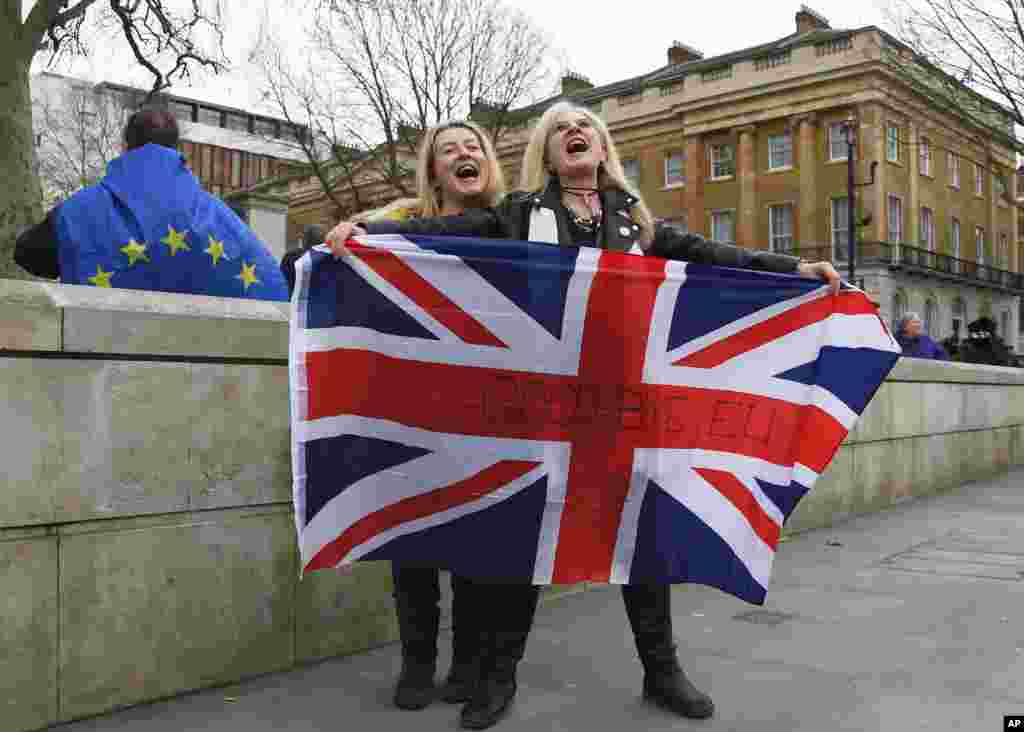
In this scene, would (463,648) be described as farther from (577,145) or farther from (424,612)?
(577,145)

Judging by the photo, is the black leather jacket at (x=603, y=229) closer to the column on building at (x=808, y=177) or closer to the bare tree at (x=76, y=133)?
the bare tree at (x=76, y=133)

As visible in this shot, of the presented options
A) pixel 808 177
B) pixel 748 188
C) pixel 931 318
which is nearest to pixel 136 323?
pixel 808 177

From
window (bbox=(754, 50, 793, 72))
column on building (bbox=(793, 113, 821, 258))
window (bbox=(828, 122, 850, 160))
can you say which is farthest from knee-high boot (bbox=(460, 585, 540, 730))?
window (bbox=(754, 50, 793, 72))

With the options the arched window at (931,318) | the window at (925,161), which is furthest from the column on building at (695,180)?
the arched window at (931,318)

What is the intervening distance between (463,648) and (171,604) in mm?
1034

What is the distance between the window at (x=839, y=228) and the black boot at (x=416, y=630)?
43962 millimetres

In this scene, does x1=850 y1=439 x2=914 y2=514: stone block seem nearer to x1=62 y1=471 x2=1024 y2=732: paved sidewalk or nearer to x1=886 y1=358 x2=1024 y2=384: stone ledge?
x1=886 y1=358 x2=1024 y2=384: stone ledge

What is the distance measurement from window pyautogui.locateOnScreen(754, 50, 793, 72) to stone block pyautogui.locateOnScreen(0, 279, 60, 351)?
47.5 metres

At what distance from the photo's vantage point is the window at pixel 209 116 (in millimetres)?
81062

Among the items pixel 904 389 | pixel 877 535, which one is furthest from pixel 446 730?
pixel 904 389

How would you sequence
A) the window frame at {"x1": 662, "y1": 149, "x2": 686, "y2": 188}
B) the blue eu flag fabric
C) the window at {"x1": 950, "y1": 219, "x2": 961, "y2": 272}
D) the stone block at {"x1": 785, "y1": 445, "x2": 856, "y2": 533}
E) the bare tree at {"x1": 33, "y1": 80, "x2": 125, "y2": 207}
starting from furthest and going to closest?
the window at {"x1": 950, "y1": 219, "x2": 961, "y2": 272} < the window frame at {"x1": 662, "y1": 149, "x2": 686, "y2": 188} < the bare tree at {"x1": 33, "y1": 80, "x2": 125, "y2": 207} < the stone block at {"x1": 785, "y1": 445, "x2": 856, "y2": 533} < the blue eu flag fabric

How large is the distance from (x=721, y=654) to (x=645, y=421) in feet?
4.41

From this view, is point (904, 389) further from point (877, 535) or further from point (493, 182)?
point (493, 182)

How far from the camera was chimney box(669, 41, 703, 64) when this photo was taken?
54.1 metres
